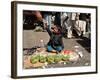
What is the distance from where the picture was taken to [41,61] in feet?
6.08

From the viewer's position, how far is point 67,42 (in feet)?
6.41

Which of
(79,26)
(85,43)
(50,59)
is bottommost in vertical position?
(50,59)

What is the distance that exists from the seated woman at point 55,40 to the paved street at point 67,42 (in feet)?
0.11

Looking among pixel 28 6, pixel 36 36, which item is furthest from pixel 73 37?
pixel 28 6

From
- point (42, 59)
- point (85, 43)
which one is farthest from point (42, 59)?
point (85, 43)

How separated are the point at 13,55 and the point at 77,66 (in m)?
0.54

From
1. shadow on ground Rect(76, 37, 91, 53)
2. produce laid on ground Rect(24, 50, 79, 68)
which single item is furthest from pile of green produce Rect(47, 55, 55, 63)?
shadow on ground Rect(76, 37, 91, 53)

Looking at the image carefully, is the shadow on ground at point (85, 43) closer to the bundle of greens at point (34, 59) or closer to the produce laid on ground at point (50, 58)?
the produce laid on ground at point (50, 58)

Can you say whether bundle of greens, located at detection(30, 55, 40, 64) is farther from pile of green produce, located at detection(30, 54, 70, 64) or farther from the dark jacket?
the dark jacket

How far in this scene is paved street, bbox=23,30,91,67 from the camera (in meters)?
1.81

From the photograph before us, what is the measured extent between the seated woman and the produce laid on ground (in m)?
0.04

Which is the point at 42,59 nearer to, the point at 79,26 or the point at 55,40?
the point at 55,40

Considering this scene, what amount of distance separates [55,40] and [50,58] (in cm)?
15

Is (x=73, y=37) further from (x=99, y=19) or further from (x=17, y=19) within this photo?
(x=17, y=19)
